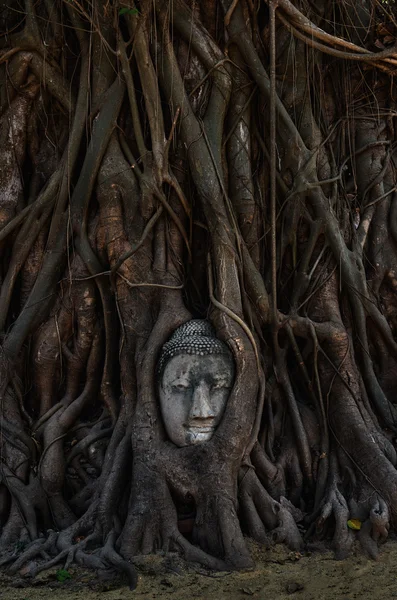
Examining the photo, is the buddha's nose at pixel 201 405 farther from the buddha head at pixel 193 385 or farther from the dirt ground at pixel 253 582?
the dirt ground at pixel 253 582

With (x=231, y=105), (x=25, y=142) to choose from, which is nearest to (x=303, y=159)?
(x=231, y=105)

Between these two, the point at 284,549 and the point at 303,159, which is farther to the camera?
the point at 303,159

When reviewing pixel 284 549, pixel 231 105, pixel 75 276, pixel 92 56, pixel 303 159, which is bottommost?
pixel 284 549

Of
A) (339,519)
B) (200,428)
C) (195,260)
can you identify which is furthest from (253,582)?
(195,260)

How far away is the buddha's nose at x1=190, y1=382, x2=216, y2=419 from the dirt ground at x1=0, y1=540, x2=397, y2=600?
686 mm

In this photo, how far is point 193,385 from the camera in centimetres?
334

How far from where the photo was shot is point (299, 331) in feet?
12.5

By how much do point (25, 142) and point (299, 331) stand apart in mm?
2330

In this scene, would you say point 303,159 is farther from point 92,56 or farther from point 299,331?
point 92,56

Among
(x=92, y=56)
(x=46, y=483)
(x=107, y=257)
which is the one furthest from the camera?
(x=92, y=56)

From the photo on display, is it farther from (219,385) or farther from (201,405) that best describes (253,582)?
(219,385)

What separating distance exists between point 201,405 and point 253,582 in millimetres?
888

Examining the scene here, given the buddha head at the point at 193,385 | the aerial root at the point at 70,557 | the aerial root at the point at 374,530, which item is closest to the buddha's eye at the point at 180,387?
the buddha head at the point at 193,385

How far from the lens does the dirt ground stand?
2.63 meters
